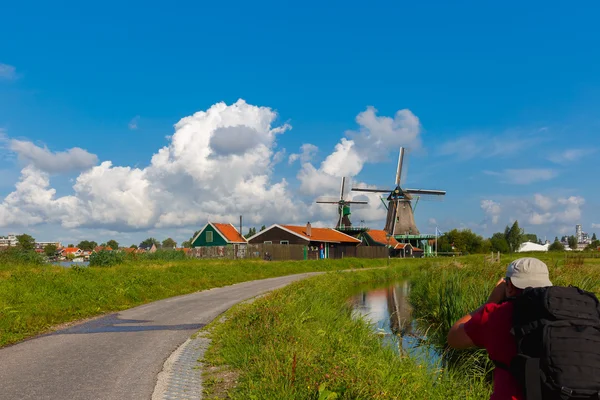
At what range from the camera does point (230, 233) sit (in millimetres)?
53656

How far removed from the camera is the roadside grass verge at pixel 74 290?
1150 cm

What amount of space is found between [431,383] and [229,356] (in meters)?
3.04

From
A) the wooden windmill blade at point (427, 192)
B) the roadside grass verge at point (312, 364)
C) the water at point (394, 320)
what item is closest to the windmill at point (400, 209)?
the wooden windmill blade at point (427, 192)

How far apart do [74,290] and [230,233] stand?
38.3 m

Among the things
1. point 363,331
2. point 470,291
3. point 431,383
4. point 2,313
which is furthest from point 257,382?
point 470,291

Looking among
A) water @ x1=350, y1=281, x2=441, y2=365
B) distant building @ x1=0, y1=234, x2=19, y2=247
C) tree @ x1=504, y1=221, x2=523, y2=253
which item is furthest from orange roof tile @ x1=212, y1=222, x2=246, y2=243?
tree @ x1=504, y1=221, x2=523, y2=253

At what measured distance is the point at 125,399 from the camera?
5902 mm

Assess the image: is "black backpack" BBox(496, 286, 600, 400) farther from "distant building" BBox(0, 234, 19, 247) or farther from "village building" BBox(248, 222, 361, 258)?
"village building" BBox(248, 222, 361, 258)

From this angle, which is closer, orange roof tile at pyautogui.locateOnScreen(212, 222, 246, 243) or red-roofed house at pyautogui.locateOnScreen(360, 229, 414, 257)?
orange roof tile at pyautogui.locateOnScreen(212, 222, 246, 243)

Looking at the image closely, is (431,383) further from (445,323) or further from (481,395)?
(445,323)

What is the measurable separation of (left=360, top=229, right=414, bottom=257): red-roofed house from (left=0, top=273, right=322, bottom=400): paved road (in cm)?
5601

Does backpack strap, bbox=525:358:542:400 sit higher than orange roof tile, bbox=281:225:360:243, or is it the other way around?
orange roof tile, bbox=281:225:360:243

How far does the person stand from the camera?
2.90m

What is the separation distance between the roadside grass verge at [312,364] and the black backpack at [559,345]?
286cm
